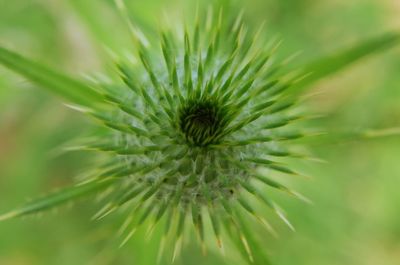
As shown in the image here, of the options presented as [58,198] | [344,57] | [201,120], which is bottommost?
[58,198]

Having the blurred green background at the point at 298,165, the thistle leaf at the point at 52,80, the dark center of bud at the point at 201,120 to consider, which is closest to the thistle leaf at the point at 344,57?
the dark center of bud at the point at 201,120

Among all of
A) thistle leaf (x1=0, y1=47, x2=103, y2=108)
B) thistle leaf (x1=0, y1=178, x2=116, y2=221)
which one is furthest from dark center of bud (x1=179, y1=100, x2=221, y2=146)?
thistle leaf (x1=0, y1=47, x2=103, y2=108)

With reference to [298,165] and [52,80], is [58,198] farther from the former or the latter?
[298,165]

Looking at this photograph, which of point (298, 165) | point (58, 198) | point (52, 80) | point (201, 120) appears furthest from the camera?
point (298, 165)

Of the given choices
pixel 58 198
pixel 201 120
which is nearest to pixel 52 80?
pixel 58 198

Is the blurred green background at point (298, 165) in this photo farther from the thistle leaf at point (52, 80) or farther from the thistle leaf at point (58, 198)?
the thistle leaf at point (58, 198)
